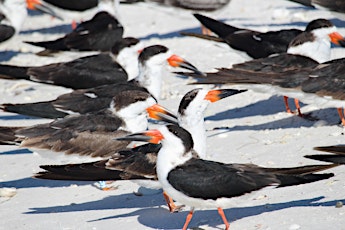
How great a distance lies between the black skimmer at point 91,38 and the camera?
402 inches

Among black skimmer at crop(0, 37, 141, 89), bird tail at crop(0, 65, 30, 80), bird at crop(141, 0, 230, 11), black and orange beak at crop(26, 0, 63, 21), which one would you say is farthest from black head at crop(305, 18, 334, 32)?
black and orange beak at crop(26, 0, 63, 21)

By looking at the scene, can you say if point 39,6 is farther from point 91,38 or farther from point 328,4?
point 328,4

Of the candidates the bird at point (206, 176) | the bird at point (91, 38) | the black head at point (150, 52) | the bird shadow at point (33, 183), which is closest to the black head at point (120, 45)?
the black head at point (150, 52)

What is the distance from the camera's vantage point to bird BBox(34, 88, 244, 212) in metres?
5.82

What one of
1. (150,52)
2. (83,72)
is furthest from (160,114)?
(83,72)

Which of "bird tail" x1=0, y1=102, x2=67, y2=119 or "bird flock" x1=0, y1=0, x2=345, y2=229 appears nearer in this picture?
"bird flock" x1=0, y1=0, x2=345, y2=229

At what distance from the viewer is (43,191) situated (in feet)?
22.4

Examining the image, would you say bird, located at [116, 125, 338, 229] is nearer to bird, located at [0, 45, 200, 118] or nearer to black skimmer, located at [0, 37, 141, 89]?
bird, located at [0, 45, 200, 118]

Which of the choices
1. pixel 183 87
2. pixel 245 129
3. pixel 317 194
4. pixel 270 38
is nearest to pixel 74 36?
pixel 183 87

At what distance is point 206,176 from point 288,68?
254cm

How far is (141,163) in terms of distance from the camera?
5867 mm

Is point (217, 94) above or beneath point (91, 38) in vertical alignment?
above

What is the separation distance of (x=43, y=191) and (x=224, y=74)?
5.96 feet

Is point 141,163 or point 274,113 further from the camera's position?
point 274,113
